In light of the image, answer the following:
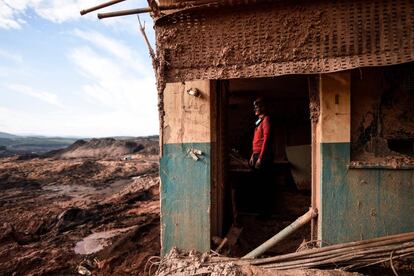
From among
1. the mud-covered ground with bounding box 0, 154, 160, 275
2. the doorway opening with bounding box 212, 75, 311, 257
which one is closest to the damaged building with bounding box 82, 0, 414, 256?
the doorway opening with bounding box 212, 75, 311, 257

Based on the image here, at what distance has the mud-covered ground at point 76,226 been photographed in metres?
5.29

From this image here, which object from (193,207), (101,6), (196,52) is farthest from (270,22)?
(193,207)

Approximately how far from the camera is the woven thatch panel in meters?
3.18

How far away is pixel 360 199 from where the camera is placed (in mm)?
3883

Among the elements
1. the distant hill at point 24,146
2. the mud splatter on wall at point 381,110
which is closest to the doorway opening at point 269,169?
the mud splatter on wall at point 381,110

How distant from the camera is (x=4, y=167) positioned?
18.8 m

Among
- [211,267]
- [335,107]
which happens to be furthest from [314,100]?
[211,267]

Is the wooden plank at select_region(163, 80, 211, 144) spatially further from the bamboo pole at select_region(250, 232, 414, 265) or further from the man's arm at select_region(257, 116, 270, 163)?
the bamboo pole at select_region(250, 232, 414, 265)

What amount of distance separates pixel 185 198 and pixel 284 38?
261 centimetres

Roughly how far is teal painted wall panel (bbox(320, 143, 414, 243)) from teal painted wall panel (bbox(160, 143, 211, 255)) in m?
1.61

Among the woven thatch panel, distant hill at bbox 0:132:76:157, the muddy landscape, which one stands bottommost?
the muddy landscape

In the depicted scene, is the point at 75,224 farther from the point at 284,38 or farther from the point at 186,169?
the point at 284,38

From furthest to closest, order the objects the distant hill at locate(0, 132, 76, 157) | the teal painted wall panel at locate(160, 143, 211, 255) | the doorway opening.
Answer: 1. the distant hill at locate(0, 132, 76, 157)
2. the doorway opening
3. the teal painted wall panel at locate(160, 143, 211, 255)

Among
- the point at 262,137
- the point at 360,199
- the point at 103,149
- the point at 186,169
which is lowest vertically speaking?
the point at 103,149
